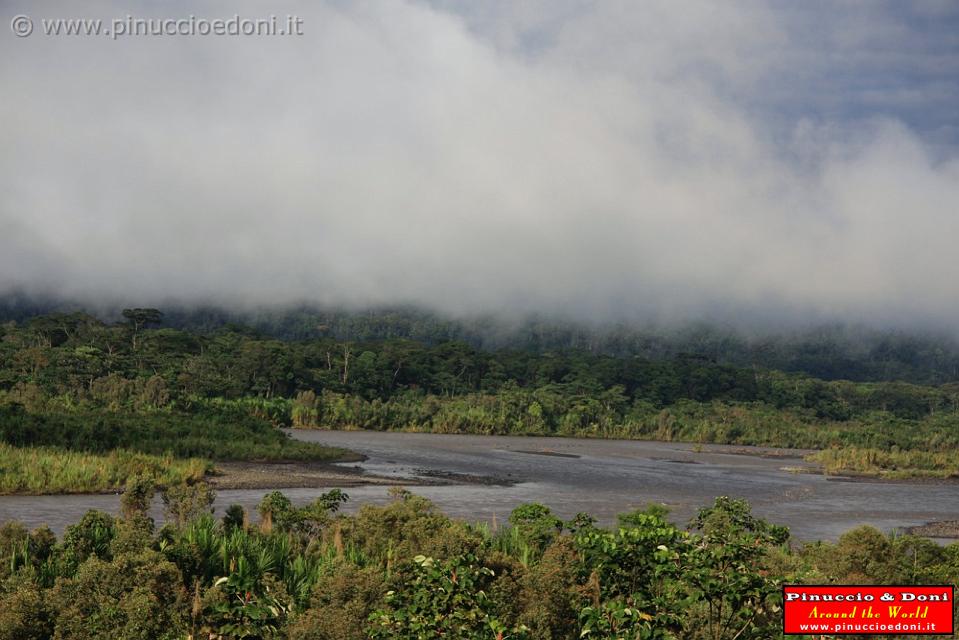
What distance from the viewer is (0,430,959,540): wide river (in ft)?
134

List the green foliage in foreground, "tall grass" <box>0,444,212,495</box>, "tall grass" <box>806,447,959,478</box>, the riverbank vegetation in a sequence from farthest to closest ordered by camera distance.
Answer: "tall grass" <box>806,447,959,478</box>, the riverbank vegetation, "tall grass" <box>0,444,212,495</box>, the green foliage in foreground

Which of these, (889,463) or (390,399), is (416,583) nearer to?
(889,463)

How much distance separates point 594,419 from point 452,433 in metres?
22.7

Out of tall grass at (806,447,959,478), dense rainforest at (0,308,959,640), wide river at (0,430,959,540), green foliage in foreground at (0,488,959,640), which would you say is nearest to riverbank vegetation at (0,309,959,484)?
tall grass at (806,447,959,478)

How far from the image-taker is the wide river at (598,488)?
134 feet

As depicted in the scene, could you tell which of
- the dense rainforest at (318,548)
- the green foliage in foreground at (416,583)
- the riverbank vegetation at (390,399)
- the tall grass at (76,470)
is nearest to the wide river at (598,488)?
the tall grass at (76,470)

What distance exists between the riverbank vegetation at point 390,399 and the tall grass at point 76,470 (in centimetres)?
428

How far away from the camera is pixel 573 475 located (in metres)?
65.1

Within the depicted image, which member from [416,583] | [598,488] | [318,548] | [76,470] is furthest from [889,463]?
[416,583]

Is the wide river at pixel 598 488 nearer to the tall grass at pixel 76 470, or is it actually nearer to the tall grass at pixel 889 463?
the tall grass at pixel 76 470

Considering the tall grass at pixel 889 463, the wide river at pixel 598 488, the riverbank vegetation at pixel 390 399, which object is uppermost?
the riverbank vegetation at pixel 390 399

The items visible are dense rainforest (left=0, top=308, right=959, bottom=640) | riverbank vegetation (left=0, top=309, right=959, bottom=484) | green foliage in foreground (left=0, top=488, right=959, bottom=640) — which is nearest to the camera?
green foliage in foreground (left=0, top=488, right=959, bottom=640)

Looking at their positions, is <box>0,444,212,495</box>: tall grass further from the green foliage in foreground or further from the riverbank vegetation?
the green foliage in foreground

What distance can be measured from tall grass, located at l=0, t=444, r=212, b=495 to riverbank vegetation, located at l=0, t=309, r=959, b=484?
14.0ft
